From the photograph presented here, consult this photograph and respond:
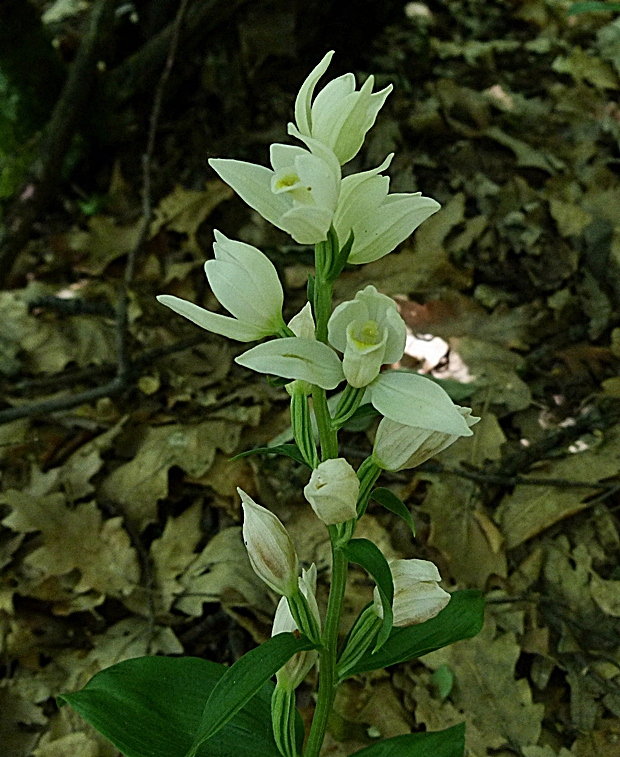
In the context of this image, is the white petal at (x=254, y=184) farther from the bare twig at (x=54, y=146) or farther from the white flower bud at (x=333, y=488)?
the bare twig at (x=54, y=146)

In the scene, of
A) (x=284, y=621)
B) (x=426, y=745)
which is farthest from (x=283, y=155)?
(x=426, y=745)

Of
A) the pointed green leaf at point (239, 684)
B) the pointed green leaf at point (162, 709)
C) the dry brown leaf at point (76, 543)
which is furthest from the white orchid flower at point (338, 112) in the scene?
the dry brown leaf at point (76, 543)

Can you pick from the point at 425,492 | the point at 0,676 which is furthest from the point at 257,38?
the point at 0,676

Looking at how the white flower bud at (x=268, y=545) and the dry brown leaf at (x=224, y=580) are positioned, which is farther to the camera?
the dry brown leaf at (x=224, y=580)

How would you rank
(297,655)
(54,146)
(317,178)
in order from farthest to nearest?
(54,146) → (297,655) → (317,178)

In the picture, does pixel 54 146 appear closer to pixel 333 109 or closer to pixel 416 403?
pixel 333 109

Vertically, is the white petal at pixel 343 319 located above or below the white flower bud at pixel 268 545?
above

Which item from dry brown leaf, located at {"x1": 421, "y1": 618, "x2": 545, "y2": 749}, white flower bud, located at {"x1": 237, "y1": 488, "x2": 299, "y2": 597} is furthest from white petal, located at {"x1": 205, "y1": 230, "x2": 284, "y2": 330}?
dry brown leaf, located at {"x1": 421, "y1": 618, "x2": 545, "y2": 749}
